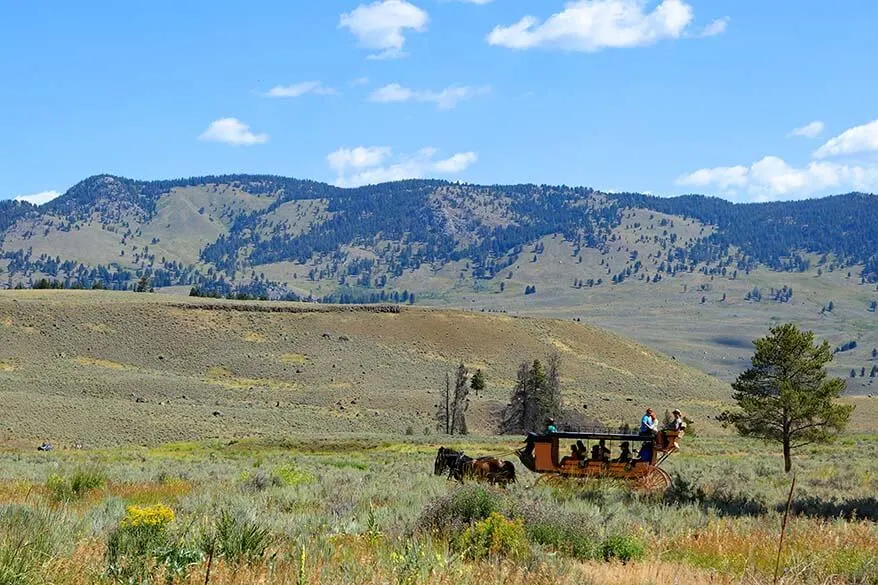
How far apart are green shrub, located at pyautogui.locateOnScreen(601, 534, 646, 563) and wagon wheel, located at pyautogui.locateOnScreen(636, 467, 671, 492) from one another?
879 cm

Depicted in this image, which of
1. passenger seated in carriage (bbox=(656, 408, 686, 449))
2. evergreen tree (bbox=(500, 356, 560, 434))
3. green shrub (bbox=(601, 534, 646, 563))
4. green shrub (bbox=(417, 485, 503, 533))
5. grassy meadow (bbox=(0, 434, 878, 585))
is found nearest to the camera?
grassy meadow (bbox=(0, 434, 878, 585))

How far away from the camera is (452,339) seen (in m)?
123

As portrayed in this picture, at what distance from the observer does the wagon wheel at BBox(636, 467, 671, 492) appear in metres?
18.4

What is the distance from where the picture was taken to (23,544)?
264 inches

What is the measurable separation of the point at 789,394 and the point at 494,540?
1015 inches

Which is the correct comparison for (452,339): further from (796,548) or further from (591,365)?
(796,548)

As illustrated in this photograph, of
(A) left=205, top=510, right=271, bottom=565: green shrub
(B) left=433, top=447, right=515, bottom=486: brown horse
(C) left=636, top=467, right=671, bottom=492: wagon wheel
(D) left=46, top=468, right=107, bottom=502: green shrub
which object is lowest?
(C) left=636, top=467, right=671, bottom=492: wagon wheel

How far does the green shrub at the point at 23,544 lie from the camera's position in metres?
5.62

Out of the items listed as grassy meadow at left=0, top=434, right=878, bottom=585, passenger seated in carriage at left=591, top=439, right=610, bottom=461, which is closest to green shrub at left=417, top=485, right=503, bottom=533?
grassy meadow at left=0, top=434, right=878, bottom=585

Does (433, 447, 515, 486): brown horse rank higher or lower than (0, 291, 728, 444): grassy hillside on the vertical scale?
higher

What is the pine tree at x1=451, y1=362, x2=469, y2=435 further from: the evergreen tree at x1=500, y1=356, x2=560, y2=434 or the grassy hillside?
the grassy hillside

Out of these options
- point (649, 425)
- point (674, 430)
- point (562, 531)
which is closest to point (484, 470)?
point (649, 425)

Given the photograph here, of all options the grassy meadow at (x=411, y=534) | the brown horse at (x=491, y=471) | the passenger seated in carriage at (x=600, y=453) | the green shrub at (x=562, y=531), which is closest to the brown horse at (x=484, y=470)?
the brown horse at (x=491, y=471)

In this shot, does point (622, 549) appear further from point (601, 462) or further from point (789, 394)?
point (789, 394)
